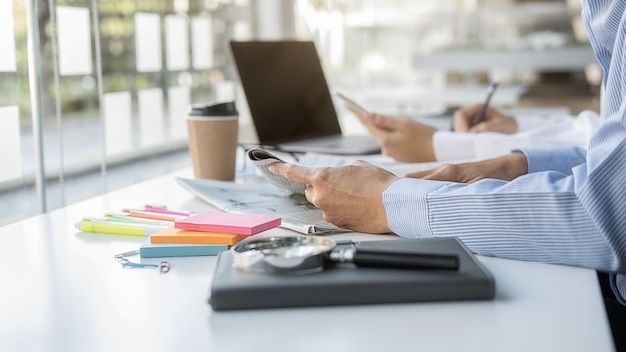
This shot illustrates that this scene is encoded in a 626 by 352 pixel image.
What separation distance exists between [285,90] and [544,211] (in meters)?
1.06

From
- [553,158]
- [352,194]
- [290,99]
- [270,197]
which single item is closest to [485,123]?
[290,99]

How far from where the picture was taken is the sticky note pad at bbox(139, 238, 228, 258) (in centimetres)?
85

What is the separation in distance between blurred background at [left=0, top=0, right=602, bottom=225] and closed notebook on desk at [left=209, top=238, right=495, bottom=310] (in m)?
0.81

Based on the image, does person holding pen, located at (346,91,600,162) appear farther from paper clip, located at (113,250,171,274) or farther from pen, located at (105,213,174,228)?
paper clip, located at (113,250,171,274)

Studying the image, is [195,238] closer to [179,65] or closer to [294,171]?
[294,171]

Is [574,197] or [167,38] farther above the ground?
[167,38]

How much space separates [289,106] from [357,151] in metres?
0.26

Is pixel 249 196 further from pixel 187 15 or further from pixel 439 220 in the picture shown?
pixel 187 15

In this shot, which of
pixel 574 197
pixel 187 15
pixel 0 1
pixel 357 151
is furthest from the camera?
pixel 187 15

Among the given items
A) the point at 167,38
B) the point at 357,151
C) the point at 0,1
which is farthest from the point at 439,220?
the point at 167,38

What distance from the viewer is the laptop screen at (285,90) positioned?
1698 millimetres

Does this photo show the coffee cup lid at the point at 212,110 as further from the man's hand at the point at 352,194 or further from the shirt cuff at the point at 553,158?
the shirt cuff at the point at 553,158

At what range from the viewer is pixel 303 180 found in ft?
3.22

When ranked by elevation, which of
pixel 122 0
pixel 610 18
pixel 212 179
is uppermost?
pixel 122 0
